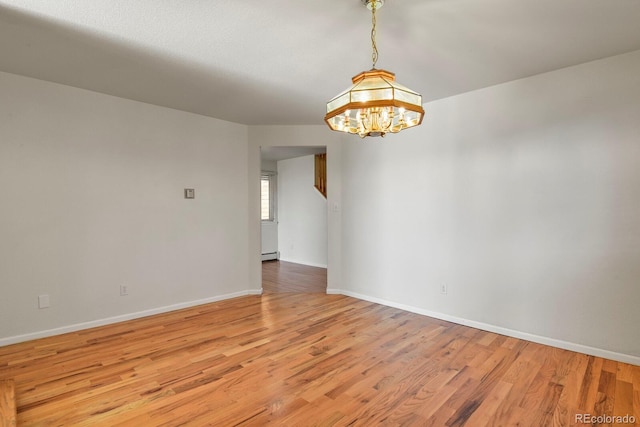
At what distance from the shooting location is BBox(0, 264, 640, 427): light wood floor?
1904 mm

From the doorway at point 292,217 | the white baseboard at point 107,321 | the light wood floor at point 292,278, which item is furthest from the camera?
the doorway at point 292,217

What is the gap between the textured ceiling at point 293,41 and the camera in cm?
193

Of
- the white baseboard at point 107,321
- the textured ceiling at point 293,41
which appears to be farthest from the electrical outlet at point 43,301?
the textured ceiling at point 293,41

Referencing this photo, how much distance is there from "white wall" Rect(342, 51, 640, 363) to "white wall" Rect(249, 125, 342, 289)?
2.26 feet

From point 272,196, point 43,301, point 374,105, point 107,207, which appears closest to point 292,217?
point 272,196

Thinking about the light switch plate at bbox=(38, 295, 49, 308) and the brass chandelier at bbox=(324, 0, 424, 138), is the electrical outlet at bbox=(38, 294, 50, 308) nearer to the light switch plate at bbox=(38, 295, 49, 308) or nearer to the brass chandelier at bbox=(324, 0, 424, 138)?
the light switch plate at bbox=(38, 295, 49, 308)

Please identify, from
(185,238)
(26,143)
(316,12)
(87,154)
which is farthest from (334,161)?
(26,143)

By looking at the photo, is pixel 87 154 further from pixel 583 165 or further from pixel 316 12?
pixel 583 165

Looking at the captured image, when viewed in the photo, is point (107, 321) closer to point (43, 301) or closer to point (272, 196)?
point (43, 301)

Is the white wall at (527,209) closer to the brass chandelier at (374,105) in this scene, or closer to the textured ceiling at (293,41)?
the textured ceiling at (293,41)

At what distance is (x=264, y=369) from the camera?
2.44 metres

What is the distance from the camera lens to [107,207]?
3.44m

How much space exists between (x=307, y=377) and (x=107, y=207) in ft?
9.29

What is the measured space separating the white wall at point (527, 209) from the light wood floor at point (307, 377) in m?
0.35
